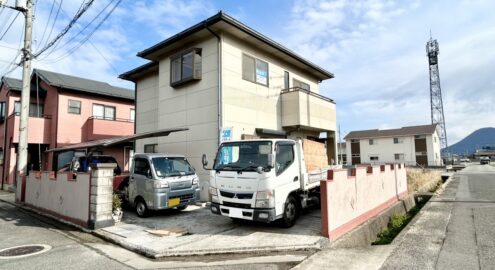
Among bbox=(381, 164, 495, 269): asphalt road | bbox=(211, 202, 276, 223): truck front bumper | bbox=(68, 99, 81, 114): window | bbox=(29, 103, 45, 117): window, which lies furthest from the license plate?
bbox=(29, 103, 45, 117): window

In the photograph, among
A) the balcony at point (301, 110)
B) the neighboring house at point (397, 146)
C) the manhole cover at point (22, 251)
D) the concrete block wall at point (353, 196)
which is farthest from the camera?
the neighboring house at point (397, 146)

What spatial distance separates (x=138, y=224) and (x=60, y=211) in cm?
305

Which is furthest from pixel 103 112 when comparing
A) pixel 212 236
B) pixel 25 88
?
pixel 212 236

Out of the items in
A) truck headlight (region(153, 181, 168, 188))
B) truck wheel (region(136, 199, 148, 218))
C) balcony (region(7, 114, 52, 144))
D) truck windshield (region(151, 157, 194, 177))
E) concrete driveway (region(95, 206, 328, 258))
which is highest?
balcony (region(7, 114, 52, 144))

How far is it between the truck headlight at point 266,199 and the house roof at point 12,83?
20756 mm

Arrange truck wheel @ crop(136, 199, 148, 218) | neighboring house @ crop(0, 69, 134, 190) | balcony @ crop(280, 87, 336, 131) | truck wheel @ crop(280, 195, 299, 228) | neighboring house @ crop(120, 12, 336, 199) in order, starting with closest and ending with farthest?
truck wheel @ crop(280, 195, 299, 228), truck wheel @ crop(136, 199, 148, 218), neighboring house @ crop(120, 12, 336, 199), balcony @ crop(280, 87, 336, 131), neighboring house @ crop(0, 69, 134, 190)

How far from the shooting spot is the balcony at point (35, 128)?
57.2 ft

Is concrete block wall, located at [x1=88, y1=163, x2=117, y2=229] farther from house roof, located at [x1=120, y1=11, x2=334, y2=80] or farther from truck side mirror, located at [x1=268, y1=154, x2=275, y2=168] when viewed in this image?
house roof, located at [x1=120, y1=11, x2=334, y2=80]

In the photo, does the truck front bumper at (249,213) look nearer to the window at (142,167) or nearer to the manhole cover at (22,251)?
the window at (142,167)

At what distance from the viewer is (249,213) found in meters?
6.51

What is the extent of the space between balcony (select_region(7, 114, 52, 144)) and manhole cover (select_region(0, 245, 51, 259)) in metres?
14.0

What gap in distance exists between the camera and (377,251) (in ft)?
18.6

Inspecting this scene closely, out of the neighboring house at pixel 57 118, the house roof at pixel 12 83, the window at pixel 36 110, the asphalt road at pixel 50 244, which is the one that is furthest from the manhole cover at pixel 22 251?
the house roof at pixel 12 83

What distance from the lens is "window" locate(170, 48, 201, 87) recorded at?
1149cm
